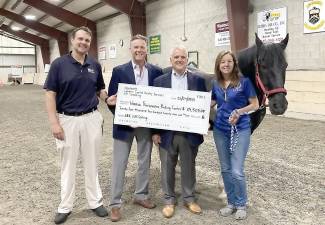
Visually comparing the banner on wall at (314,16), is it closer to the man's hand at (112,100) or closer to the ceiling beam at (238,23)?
the ceiling beam at (238,23)

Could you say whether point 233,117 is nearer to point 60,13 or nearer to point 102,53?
point 60,13

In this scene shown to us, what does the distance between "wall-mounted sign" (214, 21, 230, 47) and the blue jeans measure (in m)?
9.93

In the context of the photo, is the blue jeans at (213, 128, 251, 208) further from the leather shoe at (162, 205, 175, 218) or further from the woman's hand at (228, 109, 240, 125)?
the leather shoe at (162, 205, 175, 218)

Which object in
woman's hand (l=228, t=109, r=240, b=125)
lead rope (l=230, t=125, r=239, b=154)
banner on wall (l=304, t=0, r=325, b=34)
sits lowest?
lead rope (l=230, t=125, r=239, b=154)

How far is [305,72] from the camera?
987 centimetres

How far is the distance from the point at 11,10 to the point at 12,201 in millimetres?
26678

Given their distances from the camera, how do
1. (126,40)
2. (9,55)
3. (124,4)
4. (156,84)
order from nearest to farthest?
(156,84)
(124,4)
(126,40)
(9,55)

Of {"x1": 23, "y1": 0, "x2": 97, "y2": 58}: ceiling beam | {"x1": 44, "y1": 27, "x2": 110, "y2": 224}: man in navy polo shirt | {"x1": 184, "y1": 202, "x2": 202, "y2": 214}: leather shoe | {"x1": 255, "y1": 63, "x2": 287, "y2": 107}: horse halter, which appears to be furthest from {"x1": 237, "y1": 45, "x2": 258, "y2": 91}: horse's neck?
{"x1": 23, "y1": 0, "x2": 97, "y2": 58}: ceiling beam

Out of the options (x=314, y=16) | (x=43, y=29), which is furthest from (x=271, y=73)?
(x=43, y=29)

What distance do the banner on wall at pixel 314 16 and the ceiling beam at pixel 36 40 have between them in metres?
31.3

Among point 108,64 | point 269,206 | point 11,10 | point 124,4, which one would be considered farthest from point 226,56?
point 11,10

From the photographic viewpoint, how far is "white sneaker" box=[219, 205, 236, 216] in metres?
3.53

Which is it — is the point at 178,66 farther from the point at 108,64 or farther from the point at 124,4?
the point at 108,64

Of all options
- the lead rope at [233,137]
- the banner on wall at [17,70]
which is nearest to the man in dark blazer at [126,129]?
the lead rope at [233,137]
